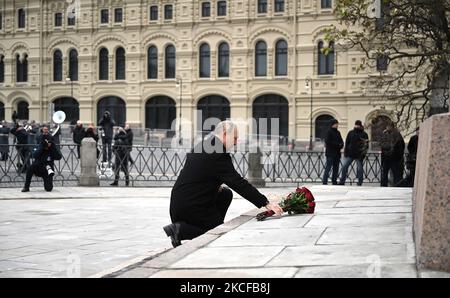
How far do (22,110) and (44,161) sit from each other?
Answer: 129 feet

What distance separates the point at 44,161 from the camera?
50.8 ft

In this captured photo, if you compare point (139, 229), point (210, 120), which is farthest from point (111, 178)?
point (210, 120)

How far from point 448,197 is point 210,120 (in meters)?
41.8

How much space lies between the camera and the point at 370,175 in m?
20.6

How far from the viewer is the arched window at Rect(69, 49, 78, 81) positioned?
5084cm

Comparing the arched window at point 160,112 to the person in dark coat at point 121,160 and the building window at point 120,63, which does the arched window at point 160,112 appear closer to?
the building window at point 120,63

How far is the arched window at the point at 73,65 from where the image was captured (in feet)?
167

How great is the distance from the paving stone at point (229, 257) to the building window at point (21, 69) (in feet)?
165

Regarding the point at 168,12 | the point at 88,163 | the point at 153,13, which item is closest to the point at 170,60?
the point at 168,12

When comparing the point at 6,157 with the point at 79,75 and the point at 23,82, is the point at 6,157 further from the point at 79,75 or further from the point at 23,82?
the point at 23,82

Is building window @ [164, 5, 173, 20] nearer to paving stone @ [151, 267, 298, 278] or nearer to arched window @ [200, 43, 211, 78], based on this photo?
arched window @ [200, 43, 211, 78]

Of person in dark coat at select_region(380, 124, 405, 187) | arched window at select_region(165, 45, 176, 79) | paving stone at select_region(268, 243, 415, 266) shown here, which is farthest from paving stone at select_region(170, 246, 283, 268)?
arched window at select_region(165, 45, 176, 79)

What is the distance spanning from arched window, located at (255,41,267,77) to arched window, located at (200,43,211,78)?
146 inches

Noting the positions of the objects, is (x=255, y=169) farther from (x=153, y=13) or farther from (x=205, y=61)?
(x=153, y=13)
